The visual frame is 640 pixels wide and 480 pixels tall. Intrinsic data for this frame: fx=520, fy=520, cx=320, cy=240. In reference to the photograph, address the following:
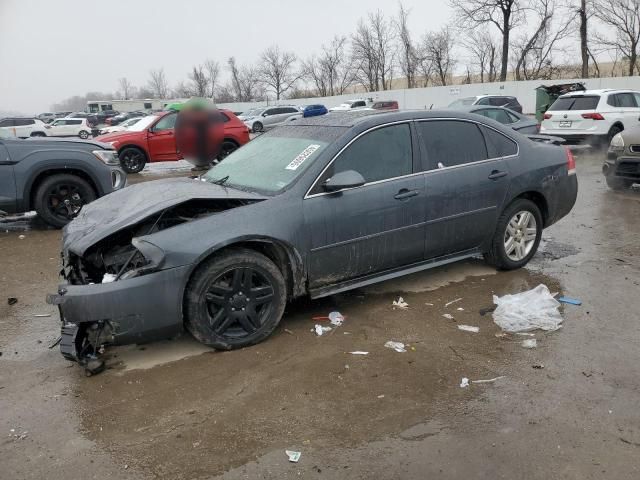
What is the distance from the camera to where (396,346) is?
12.4ft

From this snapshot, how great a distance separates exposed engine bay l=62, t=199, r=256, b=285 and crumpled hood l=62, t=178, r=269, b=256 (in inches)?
2.0

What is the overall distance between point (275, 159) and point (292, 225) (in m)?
0.85

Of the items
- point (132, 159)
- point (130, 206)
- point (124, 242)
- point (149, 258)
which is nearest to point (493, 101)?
point (132, 159)

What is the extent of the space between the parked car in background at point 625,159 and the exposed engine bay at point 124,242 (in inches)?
302

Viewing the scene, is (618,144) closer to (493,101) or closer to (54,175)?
(54,175)

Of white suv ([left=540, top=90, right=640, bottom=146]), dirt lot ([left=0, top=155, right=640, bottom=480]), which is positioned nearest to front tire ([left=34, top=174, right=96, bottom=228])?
dirt lot ([left=0, top=155, right=640, bottom=480])

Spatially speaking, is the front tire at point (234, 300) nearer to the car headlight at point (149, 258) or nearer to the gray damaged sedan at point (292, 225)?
the gray damaged sedan at point (292, 225)

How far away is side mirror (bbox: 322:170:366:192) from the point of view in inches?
154

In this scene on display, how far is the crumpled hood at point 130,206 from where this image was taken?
143 inches

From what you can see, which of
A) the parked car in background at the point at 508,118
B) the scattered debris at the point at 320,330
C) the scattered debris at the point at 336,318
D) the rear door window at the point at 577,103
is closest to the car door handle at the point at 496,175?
the scattered debris at the point at 336,318

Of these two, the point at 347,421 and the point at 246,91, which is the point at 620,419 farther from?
the point at 246,91

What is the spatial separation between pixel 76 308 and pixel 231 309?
100 cm

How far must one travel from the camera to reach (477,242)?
4965 millimetres

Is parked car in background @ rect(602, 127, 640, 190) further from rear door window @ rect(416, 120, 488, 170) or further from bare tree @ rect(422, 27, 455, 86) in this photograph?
bare tree @ rect(422, 27, 455, 86)
